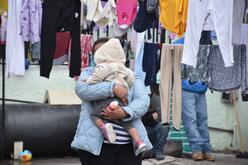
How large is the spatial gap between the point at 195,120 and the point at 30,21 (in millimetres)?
3462

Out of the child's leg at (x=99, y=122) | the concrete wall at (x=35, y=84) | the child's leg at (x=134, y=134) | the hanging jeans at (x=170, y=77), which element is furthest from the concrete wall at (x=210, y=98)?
the child's leg at (x=134, y=134)

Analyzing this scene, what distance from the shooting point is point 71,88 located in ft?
31.4

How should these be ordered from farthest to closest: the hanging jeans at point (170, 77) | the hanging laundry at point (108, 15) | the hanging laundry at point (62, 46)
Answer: the hanging laundry at point (62, 46) → the hanging laundry at point (108, 15) → the hanging jeans at point (170, 77)

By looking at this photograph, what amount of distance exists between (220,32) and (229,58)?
32cm

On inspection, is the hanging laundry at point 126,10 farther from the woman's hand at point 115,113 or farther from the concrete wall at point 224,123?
the concrete wall at point 224,123

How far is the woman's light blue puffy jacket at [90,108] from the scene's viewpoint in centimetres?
450

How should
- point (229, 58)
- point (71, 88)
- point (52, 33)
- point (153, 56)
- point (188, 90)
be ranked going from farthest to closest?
point (71, 88) → point (188, 90) → point (153, 56) → point (52, 33) → point (229, 58)

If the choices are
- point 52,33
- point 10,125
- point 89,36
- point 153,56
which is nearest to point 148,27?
point 153,56

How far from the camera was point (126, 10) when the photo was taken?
7.50m

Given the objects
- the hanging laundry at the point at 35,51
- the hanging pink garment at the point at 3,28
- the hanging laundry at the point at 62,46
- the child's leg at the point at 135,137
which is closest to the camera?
the child's leg at the point at 135,137

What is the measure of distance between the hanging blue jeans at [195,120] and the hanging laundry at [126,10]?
2.04 metres

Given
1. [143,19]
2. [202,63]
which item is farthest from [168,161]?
[143,19]

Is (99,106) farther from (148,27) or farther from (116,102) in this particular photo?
(148,27)

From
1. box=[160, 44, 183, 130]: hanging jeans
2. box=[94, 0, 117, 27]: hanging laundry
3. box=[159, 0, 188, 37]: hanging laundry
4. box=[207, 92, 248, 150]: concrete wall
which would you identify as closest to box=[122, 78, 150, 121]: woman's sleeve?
box=[159, 0, 188, 37]: hanging laundry
